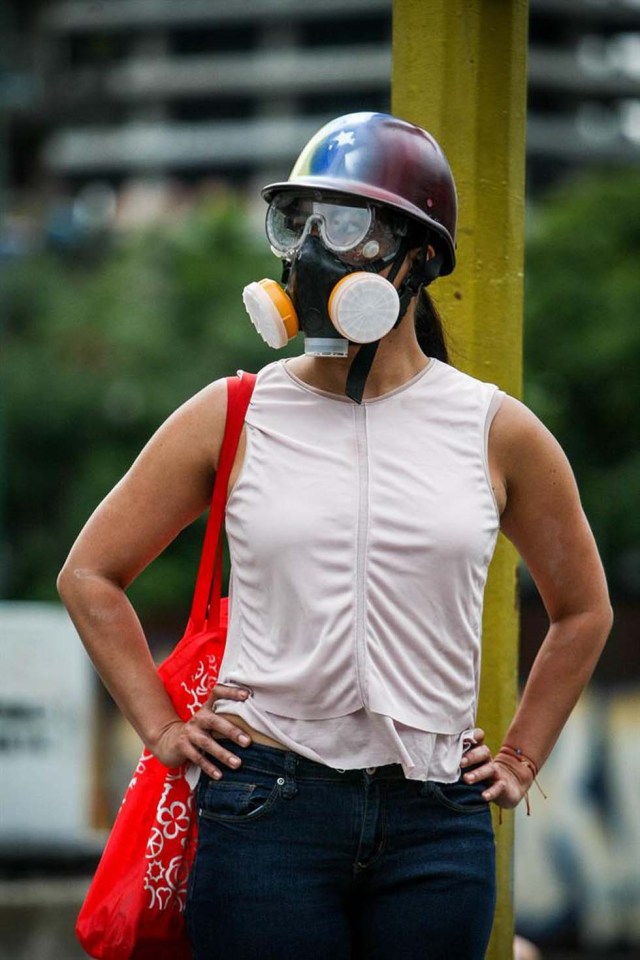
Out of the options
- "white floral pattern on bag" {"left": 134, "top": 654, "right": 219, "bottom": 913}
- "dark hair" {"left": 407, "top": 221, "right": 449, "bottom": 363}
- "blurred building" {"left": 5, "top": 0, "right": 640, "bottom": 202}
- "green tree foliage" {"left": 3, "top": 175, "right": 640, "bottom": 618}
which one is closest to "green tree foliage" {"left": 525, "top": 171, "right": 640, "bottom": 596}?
"green tree foliage" {"left": 3, "top": 175, "right": 640, "bottom": 618}

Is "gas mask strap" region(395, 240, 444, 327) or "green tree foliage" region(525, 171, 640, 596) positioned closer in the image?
"gas mask strap" region(395, 240, 444, 327)

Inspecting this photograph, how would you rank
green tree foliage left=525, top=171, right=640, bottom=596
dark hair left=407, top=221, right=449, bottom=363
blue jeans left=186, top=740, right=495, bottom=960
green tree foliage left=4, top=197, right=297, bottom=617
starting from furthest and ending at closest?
green tree foliage left=4, top=197, right=297, bottom=617 → green tree foliage left=525, top=171, right=640, bottom=596 → dark hair left=407, top=221, right=449, bottom=363 → blue jeans left=186, top=740, right=495, bottom=960

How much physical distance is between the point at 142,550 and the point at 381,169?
755 mm

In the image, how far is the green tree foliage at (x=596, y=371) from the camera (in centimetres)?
3438

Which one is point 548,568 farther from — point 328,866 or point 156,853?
point 156,853

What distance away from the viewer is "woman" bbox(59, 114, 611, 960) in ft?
7.98

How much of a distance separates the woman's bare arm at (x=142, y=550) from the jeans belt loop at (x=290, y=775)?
0.17 metres

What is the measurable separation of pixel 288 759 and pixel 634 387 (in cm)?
3456

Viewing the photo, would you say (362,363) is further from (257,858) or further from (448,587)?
(257,858)

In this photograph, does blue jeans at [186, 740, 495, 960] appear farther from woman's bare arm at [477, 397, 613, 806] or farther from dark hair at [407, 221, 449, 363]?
dark hair at [407, 221, 449, 363]

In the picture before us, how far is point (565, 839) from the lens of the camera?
28.8 feet

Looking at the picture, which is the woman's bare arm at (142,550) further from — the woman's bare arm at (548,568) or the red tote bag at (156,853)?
the woman's bare arm at (548,568)

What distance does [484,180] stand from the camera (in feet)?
10.6

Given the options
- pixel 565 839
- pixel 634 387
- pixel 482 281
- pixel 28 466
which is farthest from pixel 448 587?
pixel 28 466
